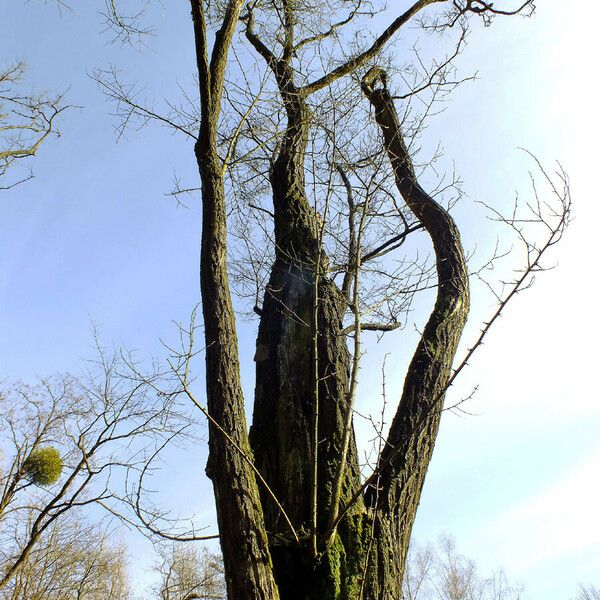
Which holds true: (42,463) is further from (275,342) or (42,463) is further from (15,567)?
(275,342)

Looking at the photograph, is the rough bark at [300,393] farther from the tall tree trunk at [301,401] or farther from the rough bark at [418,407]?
the rough bark at [418,407]

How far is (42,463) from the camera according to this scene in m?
8.56

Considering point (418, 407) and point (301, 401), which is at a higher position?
point (301, 401)

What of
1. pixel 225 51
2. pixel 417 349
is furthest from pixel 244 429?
pixel 225 51

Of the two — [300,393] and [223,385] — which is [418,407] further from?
[223,385]

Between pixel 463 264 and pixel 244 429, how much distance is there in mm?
1988

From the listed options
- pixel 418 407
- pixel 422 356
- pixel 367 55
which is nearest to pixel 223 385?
pixel 418 407

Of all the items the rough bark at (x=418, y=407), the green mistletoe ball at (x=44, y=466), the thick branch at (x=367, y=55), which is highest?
the thick branch at (x=367, y=55)

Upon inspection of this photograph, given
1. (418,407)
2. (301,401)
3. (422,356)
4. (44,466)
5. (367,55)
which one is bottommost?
(418,407)

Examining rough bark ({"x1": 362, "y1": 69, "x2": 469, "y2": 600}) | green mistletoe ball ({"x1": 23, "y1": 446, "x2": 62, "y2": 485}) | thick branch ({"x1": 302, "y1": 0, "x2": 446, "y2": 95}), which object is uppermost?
thick branch ({"x1": 302, "y1": 0, "x2": 446, "y2": 95})

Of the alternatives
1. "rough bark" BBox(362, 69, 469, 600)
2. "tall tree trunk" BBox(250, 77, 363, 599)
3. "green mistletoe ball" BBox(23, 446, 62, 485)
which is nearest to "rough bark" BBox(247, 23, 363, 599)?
"tall tree trunk" BBox(250, 77, 363, 599)

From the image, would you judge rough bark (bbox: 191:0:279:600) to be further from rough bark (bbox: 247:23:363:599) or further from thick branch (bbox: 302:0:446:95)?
thick branch (bbox: 302:0:446:95)

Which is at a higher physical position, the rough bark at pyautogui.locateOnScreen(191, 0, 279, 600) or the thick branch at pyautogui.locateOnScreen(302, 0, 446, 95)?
the thick branch at pyautogui.locateOnScreen(302, 0, 446, 95)

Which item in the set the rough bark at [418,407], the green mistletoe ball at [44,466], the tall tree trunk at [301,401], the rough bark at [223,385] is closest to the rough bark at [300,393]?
the tall tree trunk at [301,401]
